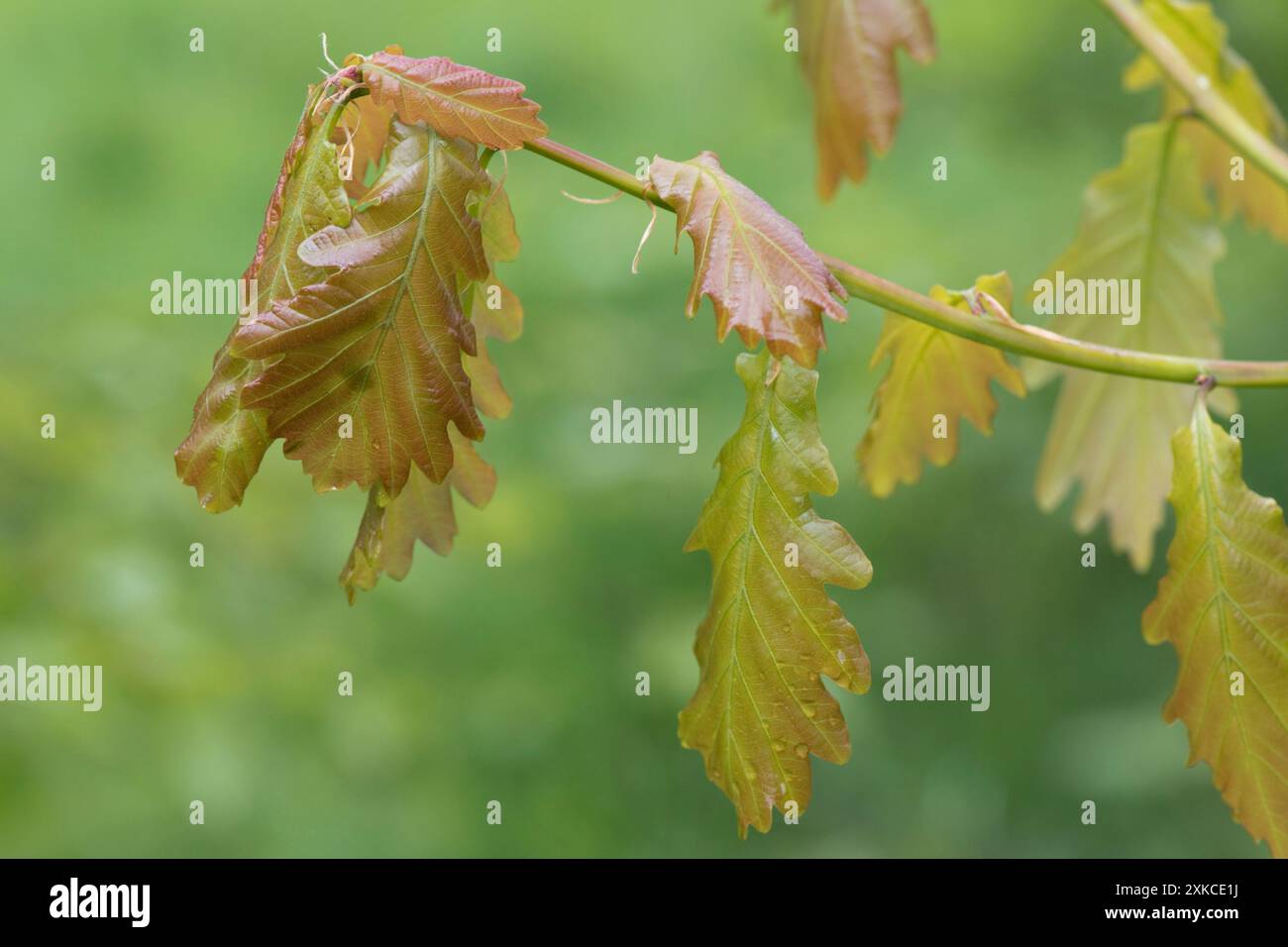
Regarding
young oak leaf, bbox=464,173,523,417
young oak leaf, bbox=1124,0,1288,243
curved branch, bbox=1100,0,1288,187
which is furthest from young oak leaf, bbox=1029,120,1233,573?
young oak leaf, bbox=464,173,523,417

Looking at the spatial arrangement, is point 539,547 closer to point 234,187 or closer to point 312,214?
point 234,187

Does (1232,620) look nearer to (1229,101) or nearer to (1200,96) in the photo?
(1200,96)

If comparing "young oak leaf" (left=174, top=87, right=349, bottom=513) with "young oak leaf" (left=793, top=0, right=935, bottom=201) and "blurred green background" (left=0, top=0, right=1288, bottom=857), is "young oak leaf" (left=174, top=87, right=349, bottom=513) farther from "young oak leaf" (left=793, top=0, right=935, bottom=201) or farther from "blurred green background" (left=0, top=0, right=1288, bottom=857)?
"blurred green background" (left=0, top=0, right=1288, bottom=857)

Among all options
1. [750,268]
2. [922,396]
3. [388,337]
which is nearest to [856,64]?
[922,396]

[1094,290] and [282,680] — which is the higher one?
[1094,290]

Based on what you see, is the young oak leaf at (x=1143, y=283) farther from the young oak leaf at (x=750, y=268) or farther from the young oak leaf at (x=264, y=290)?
the young oak leaf at (x=264, y=290)

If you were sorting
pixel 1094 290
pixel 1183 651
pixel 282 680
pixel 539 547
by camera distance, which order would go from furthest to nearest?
pixel 539 547, pixel 282 680, pixel 1094 290, pixel 1183 651

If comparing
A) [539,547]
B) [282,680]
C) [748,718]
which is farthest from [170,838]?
[748,718]
